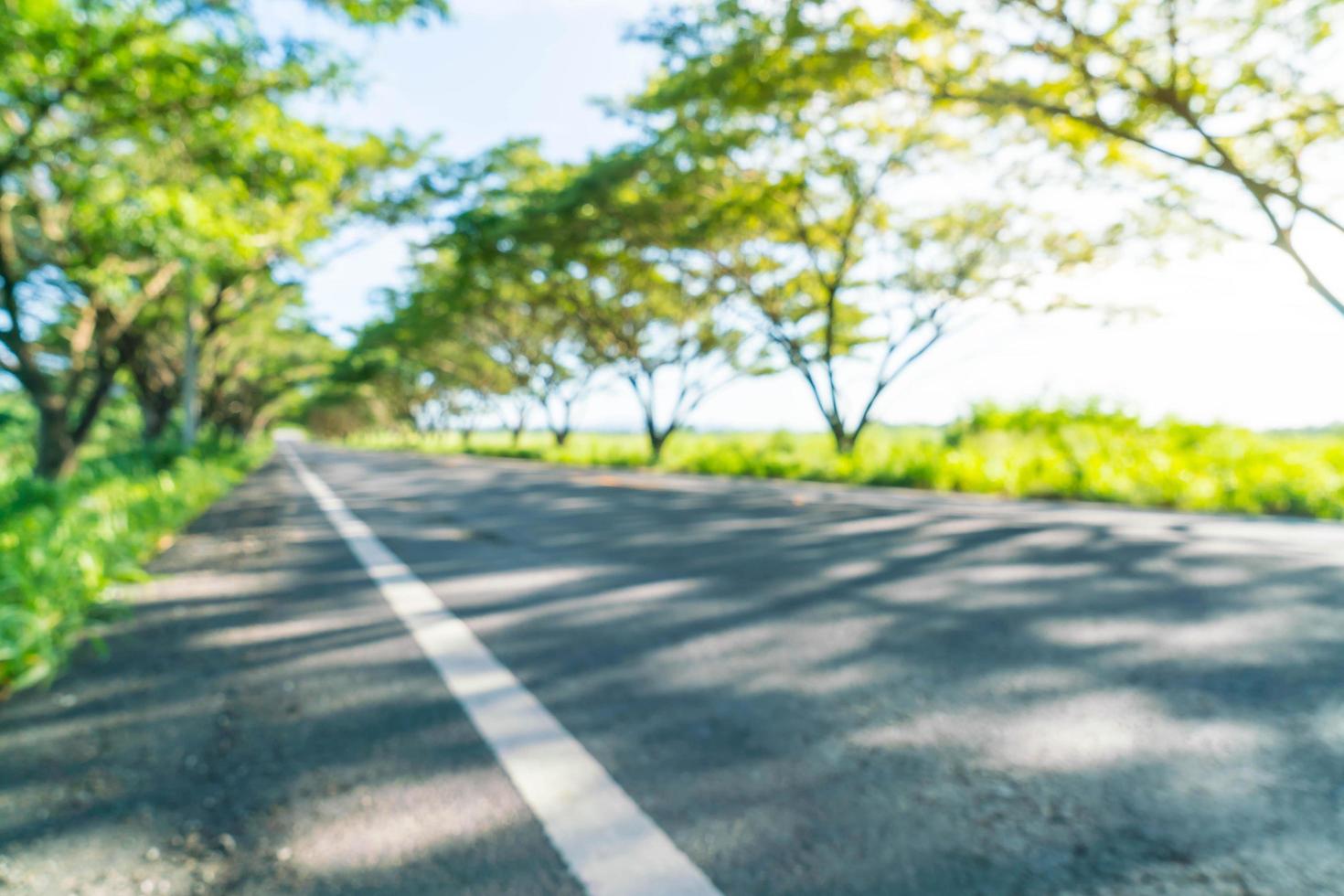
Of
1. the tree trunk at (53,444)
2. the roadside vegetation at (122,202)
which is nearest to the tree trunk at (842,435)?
the roadside vegetation at (122,202)

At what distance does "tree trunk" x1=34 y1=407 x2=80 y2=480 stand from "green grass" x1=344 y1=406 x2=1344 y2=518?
12.5 metres

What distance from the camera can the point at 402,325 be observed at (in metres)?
35.1

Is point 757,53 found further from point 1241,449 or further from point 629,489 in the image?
point 1241,449

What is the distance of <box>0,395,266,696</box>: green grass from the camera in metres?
3.84

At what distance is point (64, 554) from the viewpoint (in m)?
5.43

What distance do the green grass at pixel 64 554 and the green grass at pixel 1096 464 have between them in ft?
33.8

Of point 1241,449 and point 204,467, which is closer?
point 1241,449

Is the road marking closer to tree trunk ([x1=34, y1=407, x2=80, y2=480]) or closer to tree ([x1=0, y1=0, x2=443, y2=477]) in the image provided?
tree ([x1=0, y1=0, x2=443, y2=477])

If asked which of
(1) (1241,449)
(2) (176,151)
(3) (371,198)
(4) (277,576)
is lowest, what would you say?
(4) (277,576)

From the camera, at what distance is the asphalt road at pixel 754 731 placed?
1.87 m

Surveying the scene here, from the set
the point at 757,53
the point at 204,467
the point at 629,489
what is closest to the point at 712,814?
Answer: the point at 757,53

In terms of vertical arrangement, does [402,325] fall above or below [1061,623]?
above

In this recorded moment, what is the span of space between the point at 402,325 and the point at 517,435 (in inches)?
549

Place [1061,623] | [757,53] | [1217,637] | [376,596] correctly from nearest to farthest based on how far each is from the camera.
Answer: [1217,637]
[1061,623]
[376,596]
[757,53]
